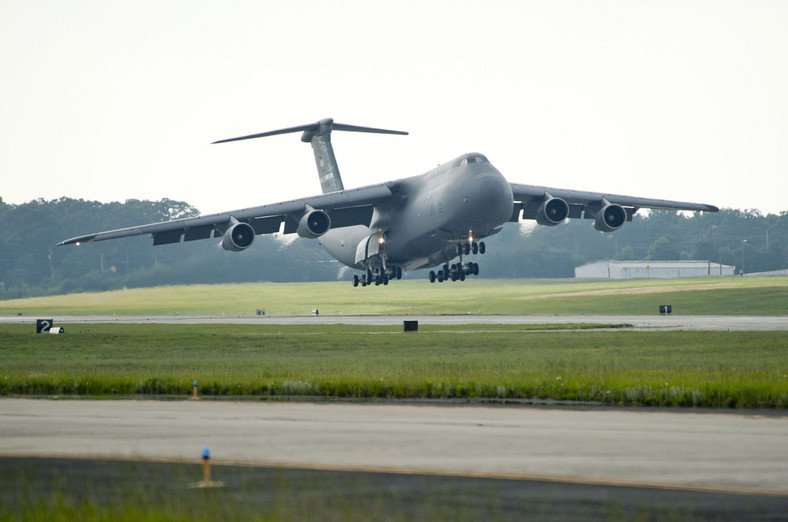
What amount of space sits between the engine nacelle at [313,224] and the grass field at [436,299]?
24.9 m

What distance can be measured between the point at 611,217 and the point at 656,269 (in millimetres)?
64565

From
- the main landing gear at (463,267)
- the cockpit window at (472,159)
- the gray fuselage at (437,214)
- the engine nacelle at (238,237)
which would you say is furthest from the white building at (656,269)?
the engine nacelle at (238,237)

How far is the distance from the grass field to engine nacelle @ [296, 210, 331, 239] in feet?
81.8

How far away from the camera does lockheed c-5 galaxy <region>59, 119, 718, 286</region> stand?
39844 mm

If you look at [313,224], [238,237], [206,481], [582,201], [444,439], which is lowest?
[444,439]

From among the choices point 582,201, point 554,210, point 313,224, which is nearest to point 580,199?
point 582,201

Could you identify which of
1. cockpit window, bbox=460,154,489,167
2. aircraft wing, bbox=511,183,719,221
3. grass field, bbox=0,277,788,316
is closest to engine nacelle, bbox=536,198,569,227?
aircraft wing, bbox=511,183,719,221

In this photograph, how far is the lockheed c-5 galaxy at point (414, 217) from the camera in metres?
39.8

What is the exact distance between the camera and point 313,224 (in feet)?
141

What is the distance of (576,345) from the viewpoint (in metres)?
33.2

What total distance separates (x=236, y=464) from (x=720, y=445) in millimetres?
5593

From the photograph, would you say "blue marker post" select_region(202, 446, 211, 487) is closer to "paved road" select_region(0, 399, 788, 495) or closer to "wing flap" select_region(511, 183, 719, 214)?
"paved road" select_region(0, 399, 788, 495)

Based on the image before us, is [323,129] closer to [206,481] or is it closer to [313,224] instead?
[313,224]

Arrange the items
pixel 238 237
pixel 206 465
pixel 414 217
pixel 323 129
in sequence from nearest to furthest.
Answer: pixel 206 465 → pixel 238 237 → pixel 414 217 → pixel 323 129
